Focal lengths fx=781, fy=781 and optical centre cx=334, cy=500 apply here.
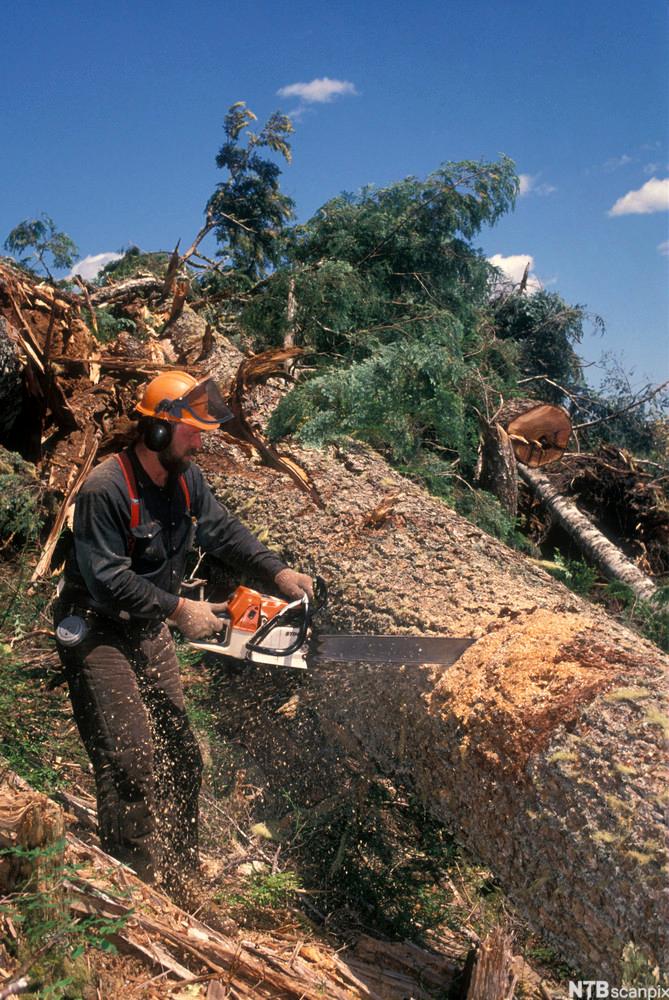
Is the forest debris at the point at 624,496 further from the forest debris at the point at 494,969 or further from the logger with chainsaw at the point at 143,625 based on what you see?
the forest debris at the point at 494,969

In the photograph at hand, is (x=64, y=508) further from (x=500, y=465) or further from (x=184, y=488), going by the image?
(x=500, y=465)

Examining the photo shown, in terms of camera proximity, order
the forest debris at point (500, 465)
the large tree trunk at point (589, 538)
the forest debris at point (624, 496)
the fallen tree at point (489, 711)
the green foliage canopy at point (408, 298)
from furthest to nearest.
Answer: the forest debris at point (624, 496) → the forest debris at point (500, 465) → the large tree trunk at point (589, 538) → the green foliage canopy at point (408, 298) → the fallen tree at point (489, 711)

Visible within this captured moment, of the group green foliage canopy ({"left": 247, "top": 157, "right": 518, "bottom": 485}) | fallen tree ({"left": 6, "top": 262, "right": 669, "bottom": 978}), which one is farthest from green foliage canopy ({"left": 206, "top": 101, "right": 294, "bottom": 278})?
fallen tree ({"left": 6, "top": 262, "right": 669, "bottom": 978})

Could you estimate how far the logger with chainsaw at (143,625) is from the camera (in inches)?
117

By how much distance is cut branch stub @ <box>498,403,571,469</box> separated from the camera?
298 inches

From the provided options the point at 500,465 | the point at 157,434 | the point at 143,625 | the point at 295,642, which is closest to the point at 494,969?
the point at 295,642

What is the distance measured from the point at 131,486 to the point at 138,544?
24 centimetres

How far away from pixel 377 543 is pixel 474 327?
4310mm

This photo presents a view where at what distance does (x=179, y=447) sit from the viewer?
10.5ft

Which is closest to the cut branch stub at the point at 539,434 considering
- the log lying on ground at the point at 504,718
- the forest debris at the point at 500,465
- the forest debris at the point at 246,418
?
the forest debris at the point at 500,465

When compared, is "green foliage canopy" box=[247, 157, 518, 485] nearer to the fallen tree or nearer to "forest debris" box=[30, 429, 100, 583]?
the fallen tree

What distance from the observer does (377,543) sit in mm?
3906

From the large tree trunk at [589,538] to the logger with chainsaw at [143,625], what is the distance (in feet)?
12.5

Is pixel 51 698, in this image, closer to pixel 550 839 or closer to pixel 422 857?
pixel 422 857
